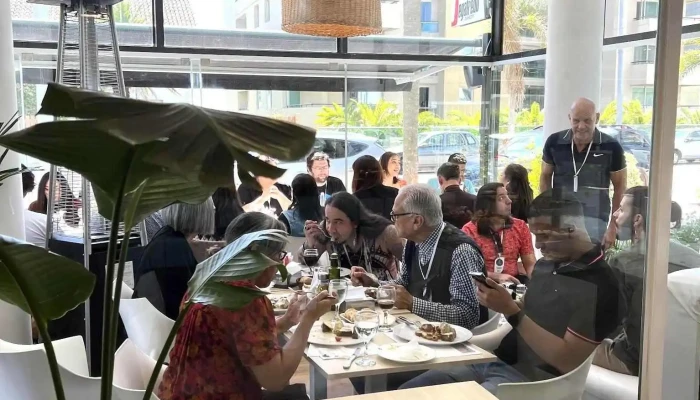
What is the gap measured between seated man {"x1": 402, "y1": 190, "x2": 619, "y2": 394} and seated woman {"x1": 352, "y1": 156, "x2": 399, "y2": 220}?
897 millimetres

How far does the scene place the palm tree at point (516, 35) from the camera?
16.6 ft

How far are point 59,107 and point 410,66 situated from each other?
12.3 feet

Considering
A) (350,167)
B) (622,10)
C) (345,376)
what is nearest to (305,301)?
(345,376)

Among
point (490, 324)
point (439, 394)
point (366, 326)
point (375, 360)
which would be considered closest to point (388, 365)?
point (375, 360)

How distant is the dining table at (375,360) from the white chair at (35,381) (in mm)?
649

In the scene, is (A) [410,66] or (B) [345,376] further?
(A) [410,66]

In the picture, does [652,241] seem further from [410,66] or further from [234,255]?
[410,66]

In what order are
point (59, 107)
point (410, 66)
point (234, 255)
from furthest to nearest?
point (410, 66)
point (234, 255)
point (59, 107)

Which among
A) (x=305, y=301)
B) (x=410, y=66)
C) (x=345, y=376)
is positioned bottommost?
(x=345, y=376)

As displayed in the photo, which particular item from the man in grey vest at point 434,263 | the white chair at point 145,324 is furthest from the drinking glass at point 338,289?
the white chair at point 145,324

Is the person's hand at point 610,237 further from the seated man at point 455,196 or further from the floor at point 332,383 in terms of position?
the floor at point 332,383

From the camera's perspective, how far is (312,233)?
3.52 meters

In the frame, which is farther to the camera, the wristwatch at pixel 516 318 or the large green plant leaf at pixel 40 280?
the wristwatch at pixel 516 318

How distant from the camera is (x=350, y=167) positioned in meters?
4.00
